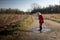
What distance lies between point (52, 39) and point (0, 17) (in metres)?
4.01

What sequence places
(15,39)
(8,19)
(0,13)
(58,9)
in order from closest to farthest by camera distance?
(15,39)
(0,13)
(8,19)
(58,9)

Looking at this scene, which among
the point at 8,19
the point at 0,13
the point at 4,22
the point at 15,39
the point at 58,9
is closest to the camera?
the point at 15,39

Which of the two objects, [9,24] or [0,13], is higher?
[0,13]

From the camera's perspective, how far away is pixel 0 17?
9789 millimetres

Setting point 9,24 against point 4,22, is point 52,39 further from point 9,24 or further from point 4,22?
point 9,24

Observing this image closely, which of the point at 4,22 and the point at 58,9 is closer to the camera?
the point at 4,22

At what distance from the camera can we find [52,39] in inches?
283

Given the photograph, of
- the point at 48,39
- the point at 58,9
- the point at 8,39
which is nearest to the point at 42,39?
the point at 48,39

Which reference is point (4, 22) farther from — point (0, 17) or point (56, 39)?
point (56, 39)

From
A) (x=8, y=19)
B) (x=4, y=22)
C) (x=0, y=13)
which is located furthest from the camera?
(x=8, y=19)

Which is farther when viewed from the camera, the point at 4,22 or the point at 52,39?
the point at 4,22

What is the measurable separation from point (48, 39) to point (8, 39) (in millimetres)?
1824

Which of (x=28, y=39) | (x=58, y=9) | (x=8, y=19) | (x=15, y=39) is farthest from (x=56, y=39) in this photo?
(x=58, y=9)

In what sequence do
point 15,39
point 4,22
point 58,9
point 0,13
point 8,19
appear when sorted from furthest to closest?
point 58,9 → point 8,19 → point 4,22 → point 0,13 → point 15,39
